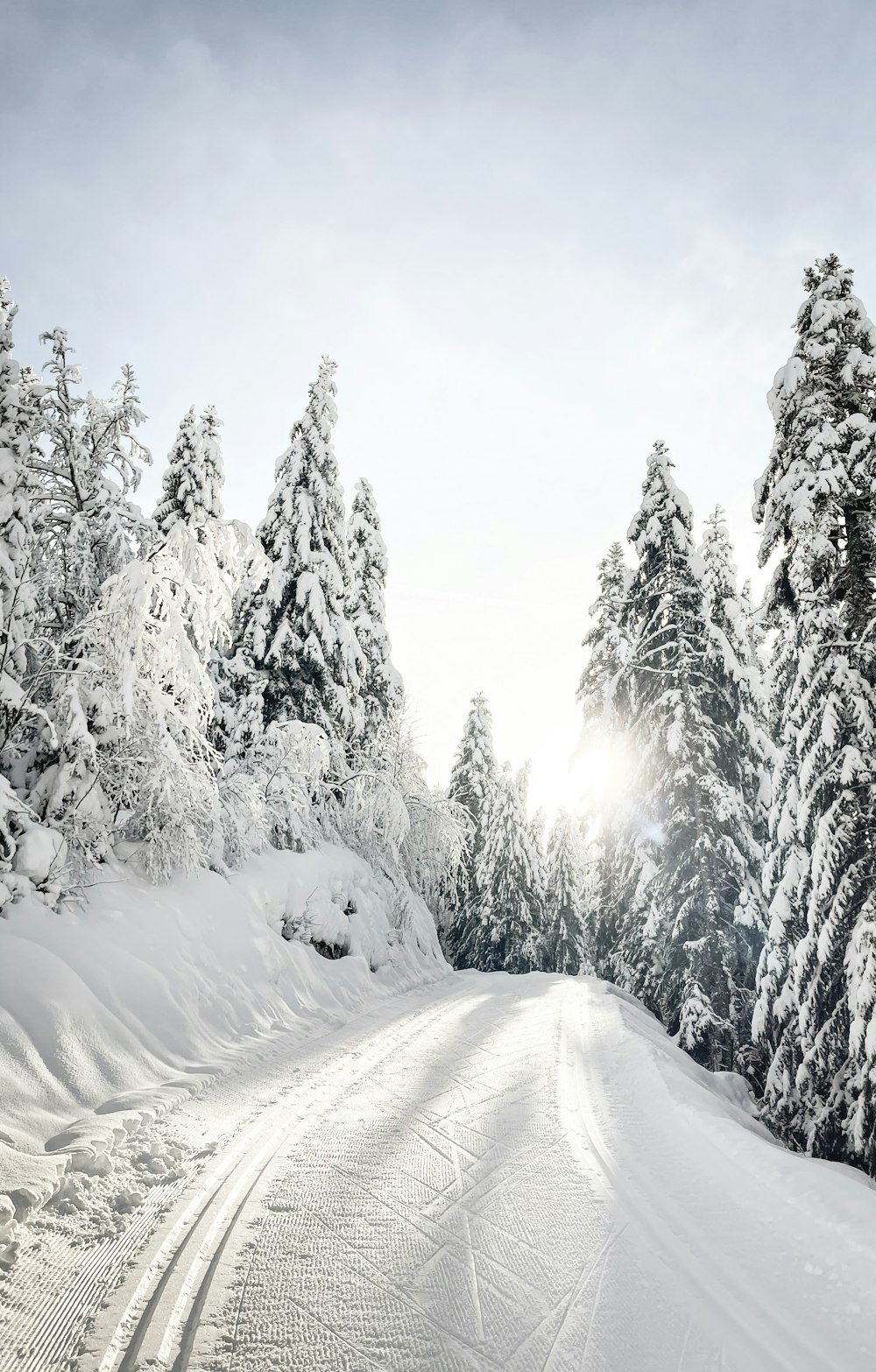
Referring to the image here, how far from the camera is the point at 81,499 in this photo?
34.8ft

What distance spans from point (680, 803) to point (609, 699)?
13.6 feet

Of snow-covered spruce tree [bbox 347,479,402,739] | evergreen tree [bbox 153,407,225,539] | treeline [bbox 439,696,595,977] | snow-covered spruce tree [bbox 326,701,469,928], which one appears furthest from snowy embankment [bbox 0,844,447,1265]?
treeline [bbox 439,696,595,977]

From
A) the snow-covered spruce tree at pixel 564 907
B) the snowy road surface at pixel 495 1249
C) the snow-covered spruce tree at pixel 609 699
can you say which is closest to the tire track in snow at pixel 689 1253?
the snowy road surface at pixel 495 1249

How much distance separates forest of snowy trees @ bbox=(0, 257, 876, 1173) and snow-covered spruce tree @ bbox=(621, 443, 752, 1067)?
7 cm

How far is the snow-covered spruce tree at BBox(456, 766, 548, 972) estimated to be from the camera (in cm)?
3117

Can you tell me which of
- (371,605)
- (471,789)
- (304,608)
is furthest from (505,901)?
(304,608)

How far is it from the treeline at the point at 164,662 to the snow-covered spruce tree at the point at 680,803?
6.13 metres

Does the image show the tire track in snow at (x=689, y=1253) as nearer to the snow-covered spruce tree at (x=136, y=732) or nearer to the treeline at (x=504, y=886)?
the snow-covered spruce tree at (x=136, y=732)

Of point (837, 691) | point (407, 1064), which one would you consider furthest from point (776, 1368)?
point (837, 691)

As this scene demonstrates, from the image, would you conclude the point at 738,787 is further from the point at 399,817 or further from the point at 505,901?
the point at 505,901

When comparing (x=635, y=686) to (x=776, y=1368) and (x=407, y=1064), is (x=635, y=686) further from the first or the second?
(x=776, y=1368)

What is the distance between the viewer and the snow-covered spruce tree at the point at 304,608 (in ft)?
58.3

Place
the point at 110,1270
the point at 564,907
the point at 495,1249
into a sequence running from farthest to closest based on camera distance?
the point at 564,907 → the point at 495,1249 → the point at 110,1270

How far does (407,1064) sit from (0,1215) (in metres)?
4.91
